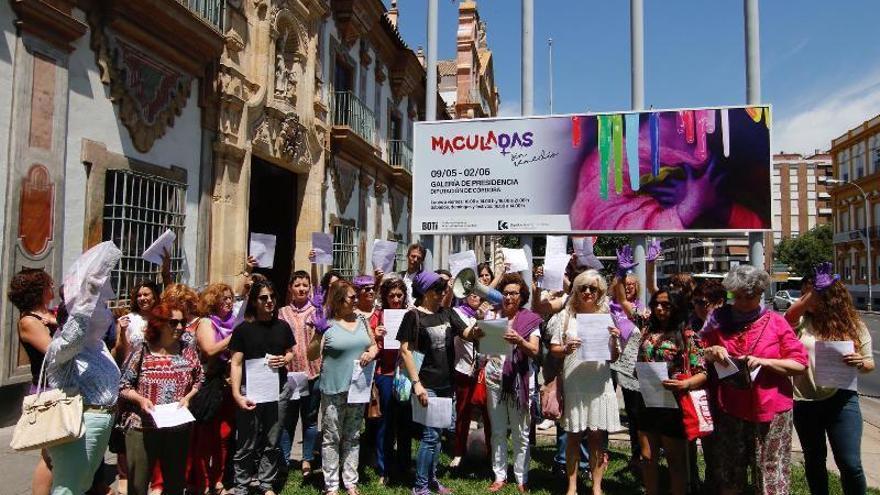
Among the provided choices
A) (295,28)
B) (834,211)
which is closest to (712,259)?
(834,211)

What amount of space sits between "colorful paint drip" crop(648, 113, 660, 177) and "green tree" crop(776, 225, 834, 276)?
200 feet

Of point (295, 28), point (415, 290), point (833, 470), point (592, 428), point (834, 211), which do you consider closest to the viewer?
point (592, 428)

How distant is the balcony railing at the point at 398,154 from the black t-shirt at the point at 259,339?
44.6 feet

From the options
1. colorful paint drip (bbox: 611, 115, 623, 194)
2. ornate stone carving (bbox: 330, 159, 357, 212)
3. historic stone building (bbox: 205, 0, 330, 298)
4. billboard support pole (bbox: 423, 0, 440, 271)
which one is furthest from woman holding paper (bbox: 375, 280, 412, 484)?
ornate stone carving (bbox: 330, 159, 357, 212)

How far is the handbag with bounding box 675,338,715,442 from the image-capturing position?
12.9 feet

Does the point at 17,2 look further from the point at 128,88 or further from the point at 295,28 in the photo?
the point at 295,28

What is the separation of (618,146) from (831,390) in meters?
4.24

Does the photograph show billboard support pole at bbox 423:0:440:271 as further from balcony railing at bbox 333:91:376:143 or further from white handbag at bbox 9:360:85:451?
white handbag at bbox 9:360:85:451

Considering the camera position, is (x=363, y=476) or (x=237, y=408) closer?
(x=237, y=408)

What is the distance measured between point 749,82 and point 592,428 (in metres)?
4.87

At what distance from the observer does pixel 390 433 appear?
545 cm

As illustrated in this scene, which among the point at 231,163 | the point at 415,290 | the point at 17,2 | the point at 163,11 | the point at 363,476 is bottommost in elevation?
the point at 363,476

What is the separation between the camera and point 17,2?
593 centimetres

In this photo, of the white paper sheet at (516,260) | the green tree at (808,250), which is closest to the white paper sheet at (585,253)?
the white paper sheet at (516,260)
